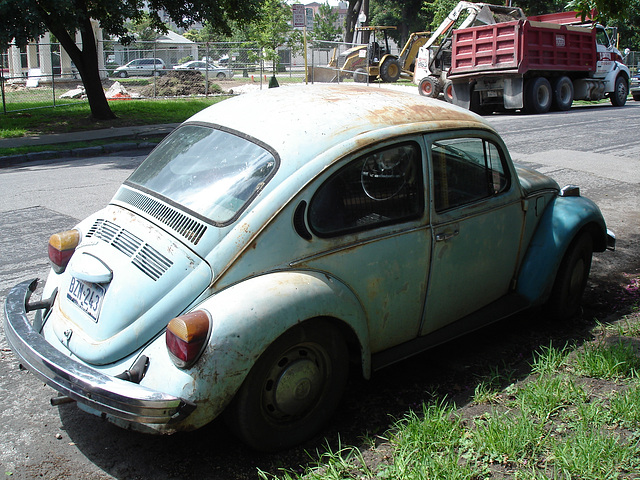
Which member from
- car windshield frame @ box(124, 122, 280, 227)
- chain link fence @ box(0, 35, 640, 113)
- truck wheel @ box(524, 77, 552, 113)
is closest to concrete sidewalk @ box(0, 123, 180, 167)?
chain link fence @ box(0, 35, 640, 113)

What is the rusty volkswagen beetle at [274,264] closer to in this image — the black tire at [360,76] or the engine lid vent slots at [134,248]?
the engine lid vent slots at [134,248]

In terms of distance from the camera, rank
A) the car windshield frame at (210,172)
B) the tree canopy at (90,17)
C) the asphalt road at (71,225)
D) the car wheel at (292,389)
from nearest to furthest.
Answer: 1. the car wheel at (292,389)
2. the asphalt road at (71,225)
3. the car windshield frame at (210,172)
4. the tree canopy at (90,17)

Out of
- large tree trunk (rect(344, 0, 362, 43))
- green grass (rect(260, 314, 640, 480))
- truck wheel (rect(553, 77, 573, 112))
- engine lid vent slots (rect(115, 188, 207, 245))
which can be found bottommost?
green grass (rect(260, 314, 640, 480))

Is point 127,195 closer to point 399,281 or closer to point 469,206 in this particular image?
point 399,281

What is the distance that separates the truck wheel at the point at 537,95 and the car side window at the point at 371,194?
56.8 feet

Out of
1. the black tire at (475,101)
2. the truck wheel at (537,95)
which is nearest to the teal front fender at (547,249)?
the truck wheel at (537,95)

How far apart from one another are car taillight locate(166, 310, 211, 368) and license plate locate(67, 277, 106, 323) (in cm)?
54

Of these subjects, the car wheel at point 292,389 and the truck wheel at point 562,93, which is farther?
the truck wheel at point 562,93

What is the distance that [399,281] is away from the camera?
11.2ft

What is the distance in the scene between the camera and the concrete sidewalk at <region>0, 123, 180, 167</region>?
1189 centimetres

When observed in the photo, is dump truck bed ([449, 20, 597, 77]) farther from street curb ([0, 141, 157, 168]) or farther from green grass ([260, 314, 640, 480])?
green grass ([260, 314, 640, 480])

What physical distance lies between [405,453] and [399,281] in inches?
36.9

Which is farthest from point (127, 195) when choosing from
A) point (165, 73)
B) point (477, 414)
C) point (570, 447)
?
point (165, 73)

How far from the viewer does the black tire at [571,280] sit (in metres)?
4.39
